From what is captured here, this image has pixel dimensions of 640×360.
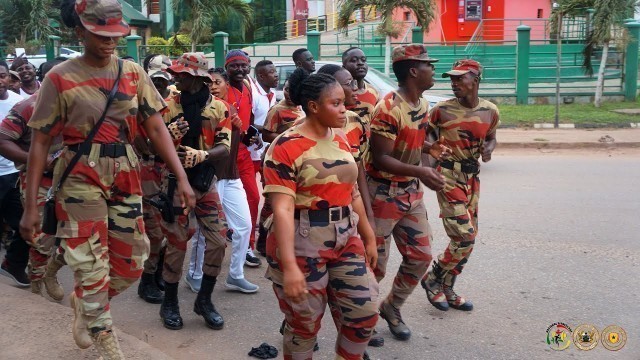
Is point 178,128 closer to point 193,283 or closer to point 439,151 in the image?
point 193,283

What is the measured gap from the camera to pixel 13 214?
630 centimetres

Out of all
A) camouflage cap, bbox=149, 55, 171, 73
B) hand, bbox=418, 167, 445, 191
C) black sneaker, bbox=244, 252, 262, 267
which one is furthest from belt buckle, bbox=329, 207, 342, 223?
black sneaker, bbox=244, 252, 262, 267

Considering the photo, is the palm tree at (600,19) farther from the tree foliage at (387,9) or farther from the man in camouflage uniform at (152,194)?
the man in camouflage uniform at (152,194)

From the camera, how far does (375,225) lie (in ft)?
15.8

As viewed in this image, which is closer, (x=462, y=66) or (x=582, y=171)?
(x=462, y=66)

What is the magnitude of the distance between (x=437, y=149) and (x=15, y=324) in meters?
3.05

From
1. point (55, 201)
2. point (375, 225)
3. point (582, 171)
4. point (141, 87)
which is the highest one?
point (141, 87)

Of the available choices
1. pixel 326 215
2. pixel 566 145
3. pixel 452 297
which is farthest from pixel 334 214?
pixel 566 145

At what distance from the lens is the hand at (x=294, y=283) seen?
345 cm

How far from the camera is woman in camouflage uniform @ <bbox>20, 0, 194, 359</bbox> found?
12.5ft

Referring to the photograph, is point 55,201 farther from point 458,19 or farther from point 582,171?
point 458,19

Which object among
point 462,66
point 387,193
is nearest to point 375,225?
point 387,193

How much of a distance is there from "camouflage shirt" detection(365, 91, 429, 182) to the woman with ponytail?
105 centimetres

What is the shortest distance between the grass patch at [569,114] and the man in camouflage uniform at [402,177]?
12.9m
